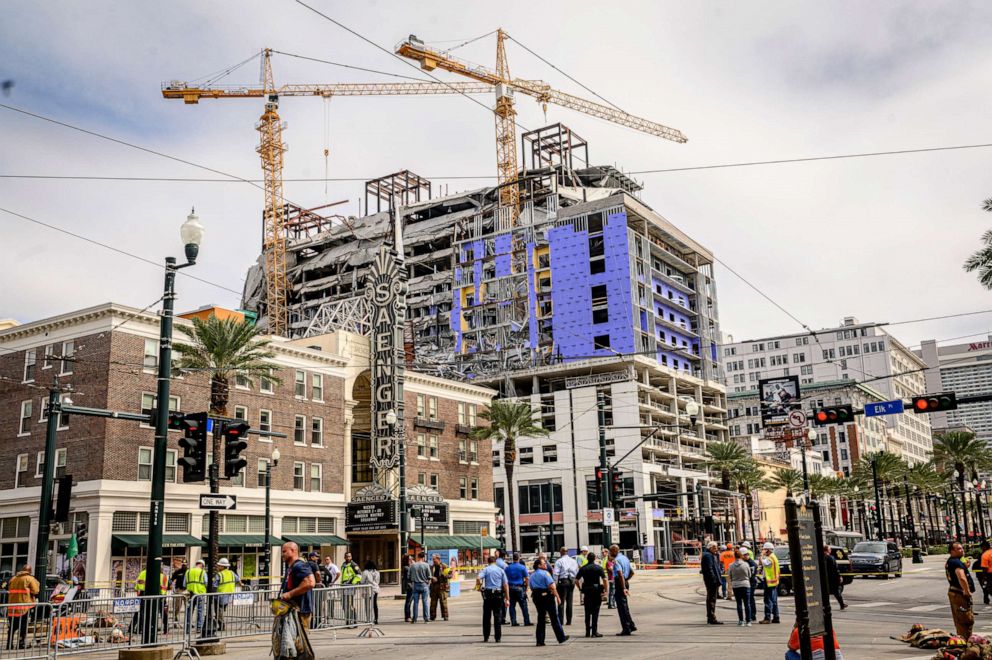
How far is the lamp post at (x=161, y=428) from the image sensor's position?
17.0 m

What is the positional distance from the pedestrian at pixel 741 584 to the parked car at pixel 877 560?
23757 mm

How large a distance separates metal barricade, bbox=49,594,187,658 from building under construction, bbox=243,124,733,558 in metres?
62.8

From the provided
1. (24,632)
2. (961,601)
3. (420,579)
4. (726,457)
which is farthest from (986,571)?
(726,457)

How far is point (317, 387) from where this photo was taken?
196ft

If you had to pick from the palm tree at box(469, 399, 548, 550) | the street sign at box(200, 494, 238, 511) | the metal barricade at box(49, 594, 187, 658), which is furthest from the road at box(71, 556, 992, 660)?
the palm tree at box(469, 399, 548, 550)

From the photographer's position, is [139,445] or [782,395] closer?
[139,445]

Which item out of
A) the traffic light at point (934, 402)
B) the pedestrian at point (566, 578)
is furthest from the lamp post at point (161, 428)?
the traffic light at point (934, 402)

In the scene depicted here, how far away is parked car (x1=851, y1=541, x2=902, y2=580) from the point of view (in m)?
43.1

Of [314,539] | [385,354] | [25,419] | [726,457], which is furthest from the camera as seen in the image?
[726,457]

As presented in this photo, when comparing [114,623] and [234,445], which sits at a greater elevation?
[234,445]

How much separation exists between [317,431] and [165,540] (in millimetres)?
13413

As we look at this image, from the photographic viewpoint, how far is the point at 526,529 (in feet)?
331

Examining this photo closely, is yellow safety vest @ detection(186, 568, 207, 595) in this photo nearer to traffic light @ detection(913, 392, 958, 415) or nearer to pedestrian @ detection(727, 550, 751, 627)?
pedestrian @ detection(727, 550, 751, 627)

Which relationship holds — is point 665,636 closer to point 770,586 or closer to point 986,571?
point 770,586
